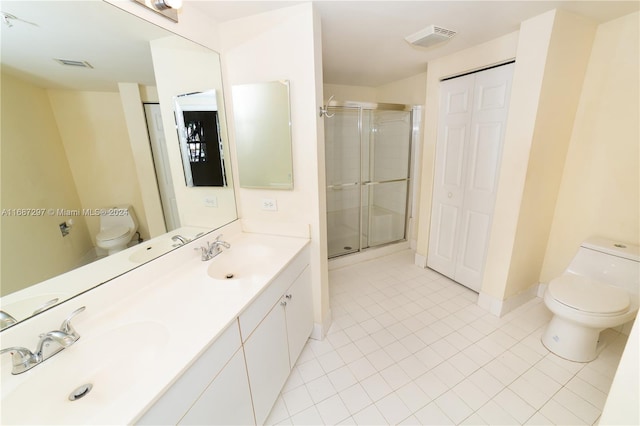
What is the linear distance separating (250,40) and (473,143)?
2034 mm

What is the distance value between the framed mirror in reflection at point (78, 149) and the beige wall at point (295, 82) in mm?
434

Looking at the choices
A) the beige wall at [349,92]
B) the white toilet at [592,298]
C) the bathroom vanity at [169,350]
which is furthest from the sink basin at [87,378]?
the beige wall at [349,92]

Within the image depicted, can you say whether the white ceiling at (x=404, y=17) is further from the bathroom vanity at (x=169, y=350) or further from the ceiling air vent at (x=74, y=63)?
the bathroom vanity at (x=169, y=350)

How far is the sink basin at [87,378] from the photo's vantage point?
2.21 feet

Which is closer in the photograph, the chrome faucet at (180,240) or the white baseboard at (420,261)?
the chrome faucet at (180,240)

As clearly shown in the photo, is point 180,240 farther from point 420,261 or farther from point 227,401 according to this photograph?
point 420,261

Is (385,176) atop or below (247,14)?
below

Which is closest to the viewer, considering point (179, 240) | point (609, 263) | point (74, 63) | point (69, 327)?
point (69, 327)

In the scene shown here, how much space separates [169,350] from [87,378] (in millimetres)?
276

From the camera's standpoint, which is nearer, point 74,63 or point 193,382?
point 193,382

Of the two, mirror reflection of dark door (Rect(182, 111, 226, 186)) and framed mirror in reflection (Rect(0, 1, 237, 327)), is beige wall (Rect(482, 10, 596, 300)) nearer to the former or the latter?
mirror reflection of dark door (Rect(182, 111, 226, 186))

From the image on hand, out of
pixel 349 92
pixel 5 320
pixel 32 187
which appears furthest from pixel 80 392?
pixel 349 92

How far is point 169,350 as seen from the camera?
83 cm

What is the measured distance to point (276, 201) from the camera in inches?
70.9
